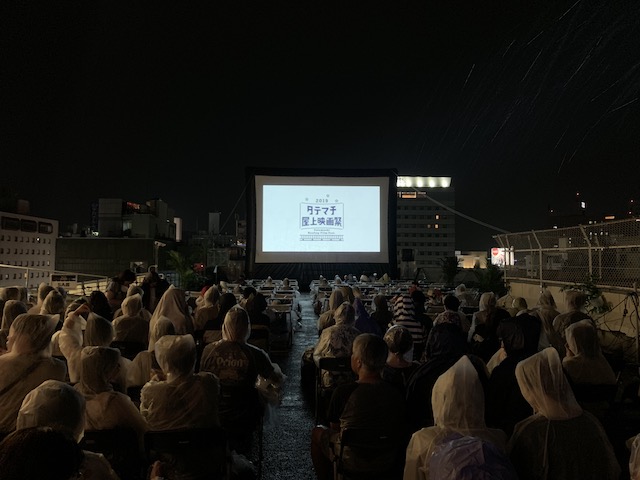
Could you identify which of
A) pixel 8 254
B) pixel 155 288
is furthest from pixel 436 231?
pixel 155 288

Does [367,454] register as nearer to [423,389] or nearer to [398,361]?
[423,389]

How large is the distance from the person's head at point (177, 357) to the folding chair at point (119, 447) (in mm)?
331

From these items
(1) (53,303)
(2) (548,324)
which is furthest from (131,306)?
(2) (548,324)

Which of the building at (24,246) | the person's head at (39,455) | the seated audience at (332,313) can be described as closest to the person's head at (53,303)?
the seated audience at (332,313)

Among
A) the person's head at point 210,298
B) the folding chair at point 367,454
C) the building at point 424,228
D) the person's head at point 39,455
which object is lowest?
the folding chair at point 367,454

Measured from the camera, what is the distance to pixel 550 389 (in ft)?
5.71

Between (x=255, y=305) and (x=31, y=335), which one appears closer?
(x=31, y=335)

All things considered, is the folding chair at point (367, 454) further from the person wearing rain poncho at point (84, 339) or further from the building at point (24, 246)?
the building at point (24, 246)

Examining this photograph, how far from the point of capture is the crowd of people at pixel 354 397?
4.90 ft

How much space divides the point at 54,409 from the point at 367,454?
142 centimetres

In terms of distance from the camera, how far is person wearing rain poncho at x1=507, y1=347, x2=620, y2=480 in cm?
168

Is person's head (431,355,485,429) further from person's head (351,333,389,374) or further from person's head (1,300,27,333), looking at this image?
person's head (1,300,27,333)

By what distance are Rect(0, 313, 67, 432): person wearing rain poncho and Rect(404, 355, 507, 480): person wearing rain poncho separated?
202 centimetres

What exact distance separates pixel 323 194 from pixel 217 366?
1147cm
